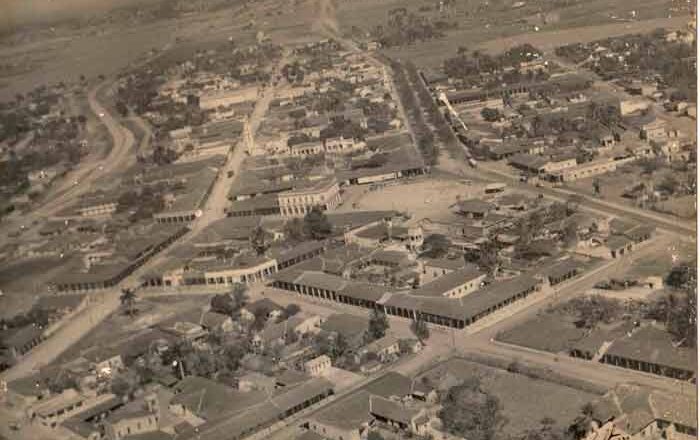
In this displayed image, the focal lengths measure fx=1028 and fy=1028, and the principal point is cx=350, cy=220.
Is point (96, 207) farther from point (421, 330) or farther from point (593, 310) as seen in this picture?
point (593, 310)

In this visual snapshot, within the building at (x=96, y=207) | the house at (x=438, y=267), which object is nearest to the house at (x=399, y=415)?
the house at (x=438, y=267)

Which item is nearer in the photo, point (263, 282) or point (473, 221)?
point (263, 282)

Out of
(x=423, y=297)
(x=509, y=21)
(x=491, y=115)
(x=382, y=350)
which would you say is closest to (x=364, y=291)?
(x=423, y=297)

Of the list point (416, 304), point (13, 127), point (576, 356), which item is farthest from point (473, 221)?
point (13, 127)

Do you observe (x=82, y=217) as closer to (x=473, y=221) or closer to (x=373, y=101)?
(x=473, y=221)

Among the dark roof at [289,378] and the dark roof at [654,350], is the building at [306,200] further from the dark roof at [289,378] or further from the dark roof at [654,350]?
the dark roof at [654,350]

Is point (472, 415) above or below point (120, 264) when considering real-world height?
below
